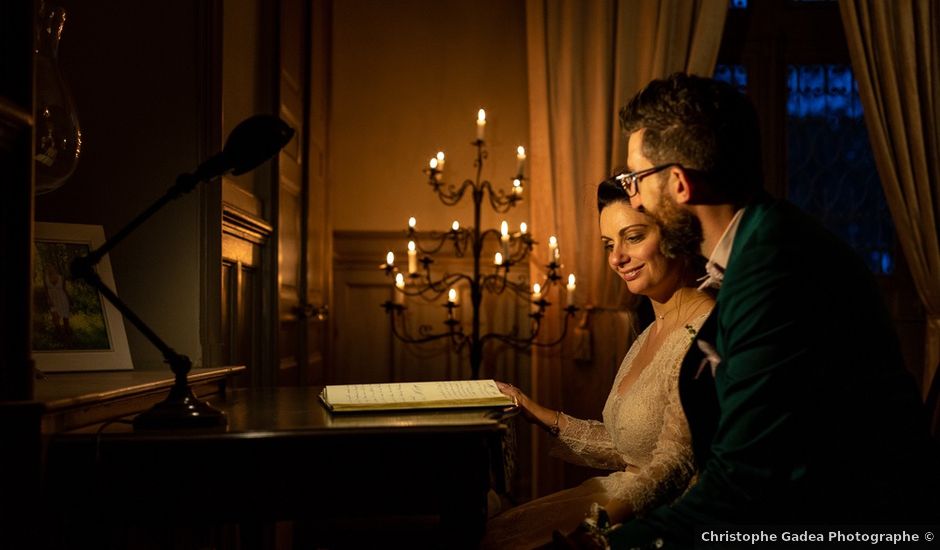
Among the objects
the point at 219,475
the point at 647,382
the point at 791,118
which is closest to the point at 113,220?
the point at 219,475

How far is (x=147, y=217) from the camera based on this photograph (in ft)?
4.78

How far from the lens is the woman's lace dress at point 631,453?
5.55ft

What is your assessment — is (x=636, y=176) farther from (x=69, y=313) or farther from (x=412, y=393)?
(x=69, y=313)

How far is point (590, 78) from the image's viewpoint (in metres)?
4.16

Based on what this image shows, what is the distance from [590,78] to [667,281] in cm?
231

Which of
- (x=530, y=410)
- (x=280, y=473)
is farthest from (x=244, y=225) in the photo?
(x=280, y=473)

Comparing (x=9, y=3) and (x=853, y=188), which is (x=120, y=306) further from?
(x=853, y=188)

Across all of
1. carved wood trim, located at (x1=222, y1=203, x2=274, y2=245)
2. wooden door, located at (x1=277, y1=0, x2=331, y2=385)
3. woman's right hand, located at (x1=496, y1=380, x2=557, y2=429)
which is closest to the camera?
woman's right hand, located at (x1=496, y1=380, x2=557, y2=429)

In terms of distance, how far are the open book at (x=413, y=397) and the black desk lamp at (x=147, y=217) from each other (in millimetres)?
239

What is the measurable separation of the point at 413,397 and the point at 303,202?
7.35ft

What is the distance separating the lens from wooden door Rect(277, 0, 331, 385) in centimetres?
326

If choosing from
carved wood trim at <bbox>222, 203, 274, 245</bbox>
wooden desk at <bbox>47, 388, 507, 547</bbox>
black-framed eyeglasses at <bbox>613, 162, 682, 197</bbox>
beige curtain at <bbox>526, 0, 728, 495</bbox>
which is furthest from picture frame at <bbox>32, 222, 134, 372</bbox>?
beige curtain at <bbox>526, 0, 728, 495</bbox>

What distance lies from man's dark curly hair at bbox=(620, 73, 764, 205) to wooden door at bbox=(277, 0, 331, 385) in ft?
6.36

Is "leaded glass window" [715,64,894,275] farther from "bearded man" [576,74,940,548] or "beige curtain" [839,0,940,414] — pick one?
"bearded man" [576,74,940,548]
